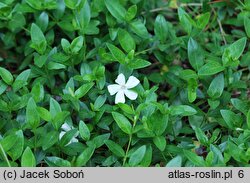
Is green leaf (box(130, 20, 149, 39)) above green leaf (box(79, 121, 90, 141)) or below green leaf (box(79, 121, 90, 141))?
above

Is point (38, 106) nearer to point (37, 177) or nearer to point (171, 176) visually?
point (37, 177)

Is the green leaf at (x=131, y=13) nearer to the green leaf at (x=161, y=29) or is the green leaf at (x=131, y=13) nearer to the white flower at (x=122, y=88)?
the green leaf at (x=161, y=29)

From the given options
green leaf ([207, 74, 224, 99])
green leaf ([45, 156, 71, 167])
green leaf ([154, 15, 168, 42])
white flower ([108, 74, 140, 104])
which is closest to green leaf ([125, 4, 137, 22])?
green leaf ([154, 15, 168, 42])

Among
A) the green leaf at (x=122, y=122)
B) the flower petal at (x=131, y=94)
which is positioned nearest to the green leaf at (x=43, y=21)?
the flower petal at (x=131, y=94)

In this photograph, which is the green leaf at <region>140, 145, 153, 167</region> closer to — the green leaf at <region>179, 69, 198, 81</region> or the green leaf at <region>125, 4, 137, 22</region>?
the green leaf at <region>179, 69, 198, 81</region>

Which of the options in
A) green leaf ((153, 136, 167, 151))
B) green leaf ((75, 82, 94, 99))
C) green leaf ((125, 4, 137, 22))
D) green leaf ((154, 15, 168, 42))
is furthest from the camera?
green leaf ((154, 15, 168, 42))

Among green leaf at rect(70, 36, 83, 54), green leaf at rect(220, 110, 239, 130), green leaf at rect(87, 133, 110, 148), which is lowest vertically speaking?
green leaf at rect(220, 110, 239, 130)
